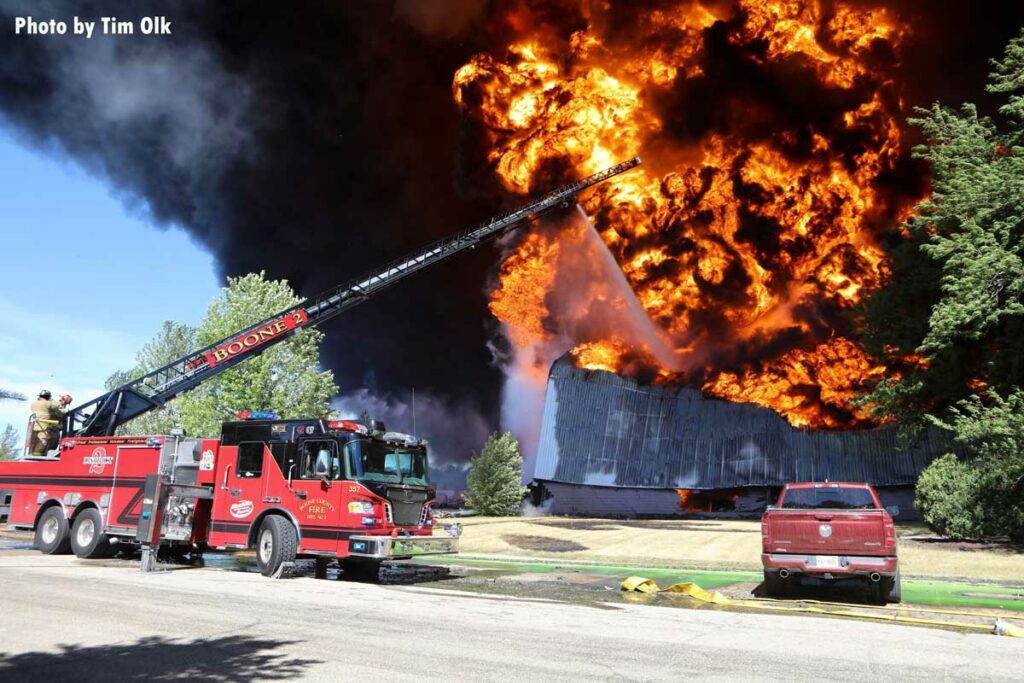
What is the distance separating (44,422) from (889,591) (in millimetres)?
22186

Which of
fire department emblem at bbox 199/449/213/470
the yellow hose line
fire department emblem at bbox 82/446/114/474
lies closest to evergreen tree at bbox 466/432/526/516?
fire department emblem at bbox 82/446/114/474

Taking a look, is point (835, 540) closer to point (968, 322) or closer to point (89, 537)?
point (968, 322)

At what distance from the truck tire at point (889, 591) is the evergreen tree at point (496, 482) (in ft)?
90.7

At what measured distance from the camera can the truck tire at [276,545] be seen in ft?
45.0

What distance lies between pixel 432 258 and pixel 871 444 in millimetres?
26683

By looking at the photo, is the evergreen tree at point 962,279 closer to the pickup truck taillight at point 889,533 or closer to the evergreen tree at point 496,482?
→ the pickup truck taillight at point 889,533

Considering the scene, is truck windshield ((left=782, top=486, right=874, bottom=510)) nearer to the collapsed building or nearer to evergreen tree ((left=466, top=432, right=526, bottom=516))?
evergreen tree ((left=466, top=432, right=526, bottom=516))

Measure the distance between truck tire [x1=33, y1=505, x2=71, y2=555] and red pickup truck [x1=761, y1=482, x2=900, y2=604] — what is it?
16.8m

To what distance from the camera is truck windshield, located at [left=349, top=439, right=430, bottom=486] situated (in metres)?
13.8

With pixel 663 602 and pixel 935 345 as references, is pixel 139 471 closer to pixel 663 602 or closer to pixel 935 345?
pixel 663 602

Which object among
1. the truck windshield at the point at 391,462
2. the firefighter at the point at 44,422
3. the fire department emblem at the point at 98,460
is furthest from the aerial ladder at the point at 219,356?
the truck windshield at the point at 391,462

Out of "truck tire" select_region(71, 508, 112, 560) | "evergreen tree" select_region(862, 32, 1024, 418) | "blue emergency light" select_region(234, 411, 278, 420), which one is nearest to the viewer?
"blue emergency light" select_region(234, 411, 278, 420)

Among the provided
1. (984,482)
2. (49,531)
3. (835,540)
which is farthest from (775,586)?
(49,531)

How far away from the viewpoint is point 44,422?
19922 mm
